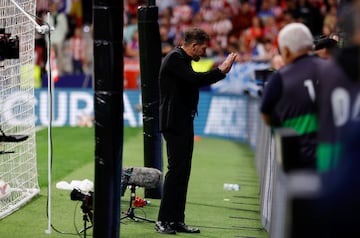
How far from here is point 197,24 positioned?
2722 cm

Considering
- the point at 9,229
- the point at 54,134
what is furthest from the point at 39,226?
the point at 54,134

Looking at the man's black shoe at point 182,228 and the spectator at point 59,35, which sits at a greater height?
the spectator at point 59,35

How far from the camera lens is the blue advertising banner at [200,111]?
74.6 ft

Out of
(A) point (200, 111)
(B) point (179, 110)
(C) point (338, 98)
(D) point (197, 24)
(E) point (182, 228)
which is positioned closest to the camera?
(C) point (338, 98)

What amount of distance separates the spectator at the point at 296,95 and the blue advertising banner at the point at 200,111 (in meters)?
14.3

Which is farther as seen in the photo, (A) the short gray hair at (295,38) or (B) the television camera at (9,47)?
(B) the television camera at (9,47)

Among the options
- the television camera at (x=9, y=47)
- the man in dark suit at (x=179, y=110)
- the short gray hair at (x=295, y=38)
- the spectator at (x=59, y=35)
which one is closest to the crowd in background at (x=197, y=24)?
the spectator at (x=59, y=35)

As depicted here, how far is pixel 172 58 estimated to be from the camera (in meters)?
10.2

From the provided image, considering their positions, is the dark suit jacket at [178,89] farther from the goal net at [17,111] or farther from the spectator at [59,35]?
the spectator at [59,35]

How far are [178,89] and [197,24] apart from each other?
1721cm

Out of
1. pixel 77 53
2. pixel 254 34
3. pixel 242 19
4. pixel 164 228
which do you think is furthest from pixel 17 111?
pixel 242 19

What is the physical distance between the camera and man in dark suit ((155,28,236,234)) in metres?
10.1

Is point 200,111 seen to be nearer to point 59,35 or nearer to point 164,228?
point 59,35

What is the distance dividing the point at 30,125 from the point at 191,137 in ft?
10.1
